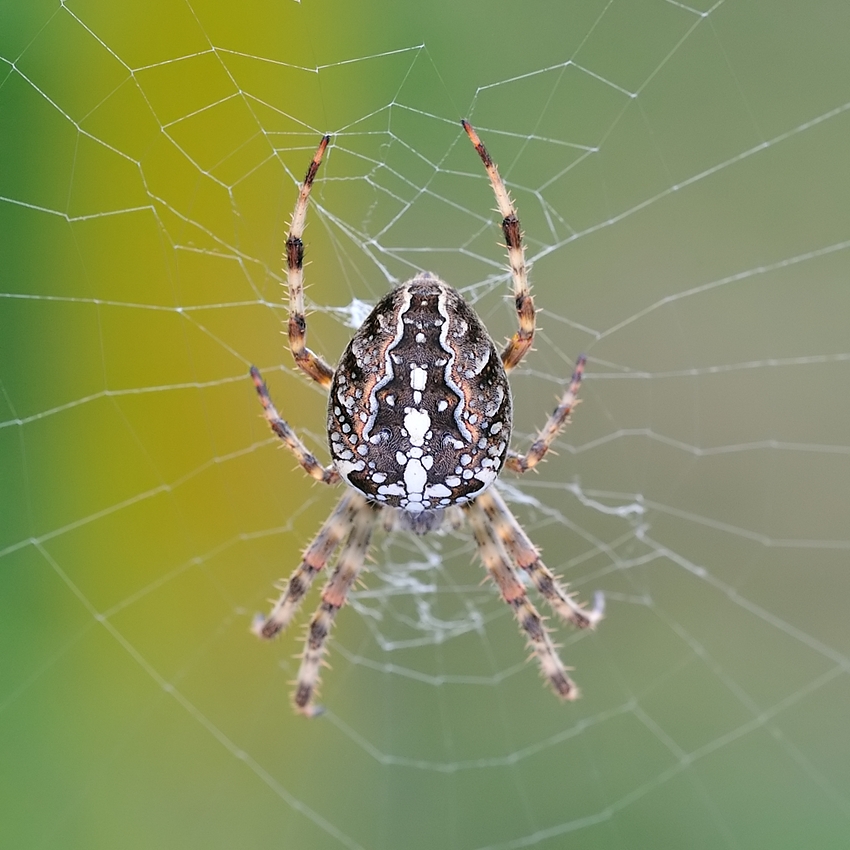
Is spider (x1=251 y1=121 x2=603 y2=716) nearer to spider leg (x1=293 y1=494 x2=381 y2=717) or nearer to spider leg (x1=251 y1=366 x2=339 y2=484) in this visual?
spider leg (x1=251 y1=366 x2=339 y2=484)

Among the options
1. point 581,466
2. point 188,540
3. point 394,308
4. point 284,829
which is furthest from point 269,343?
point 284,829

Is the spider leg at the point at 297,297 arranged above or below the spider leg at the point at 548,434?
above

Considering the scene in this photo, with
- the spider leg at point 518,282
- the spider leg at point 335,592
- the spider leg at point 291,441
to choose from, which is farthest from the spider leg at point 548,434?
the spider leg at point 335,592

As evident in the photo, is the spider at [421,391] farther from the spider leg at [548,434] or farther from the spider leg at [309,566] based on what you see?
the spider leg at [309,566]

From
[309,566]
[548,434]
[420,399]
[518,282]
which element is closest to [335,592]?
[309,566]

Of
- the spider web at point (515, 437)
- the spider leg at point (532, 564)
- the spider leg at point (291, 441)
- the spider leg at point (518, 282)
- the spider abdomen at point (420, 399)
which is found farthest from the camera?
the spider web at point (515, 437)

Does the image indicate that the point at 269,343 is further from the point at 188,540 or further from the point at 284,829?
the point at 284,829

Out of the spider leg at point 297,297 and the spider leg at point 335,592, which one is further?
the spider leg at point 335,592
